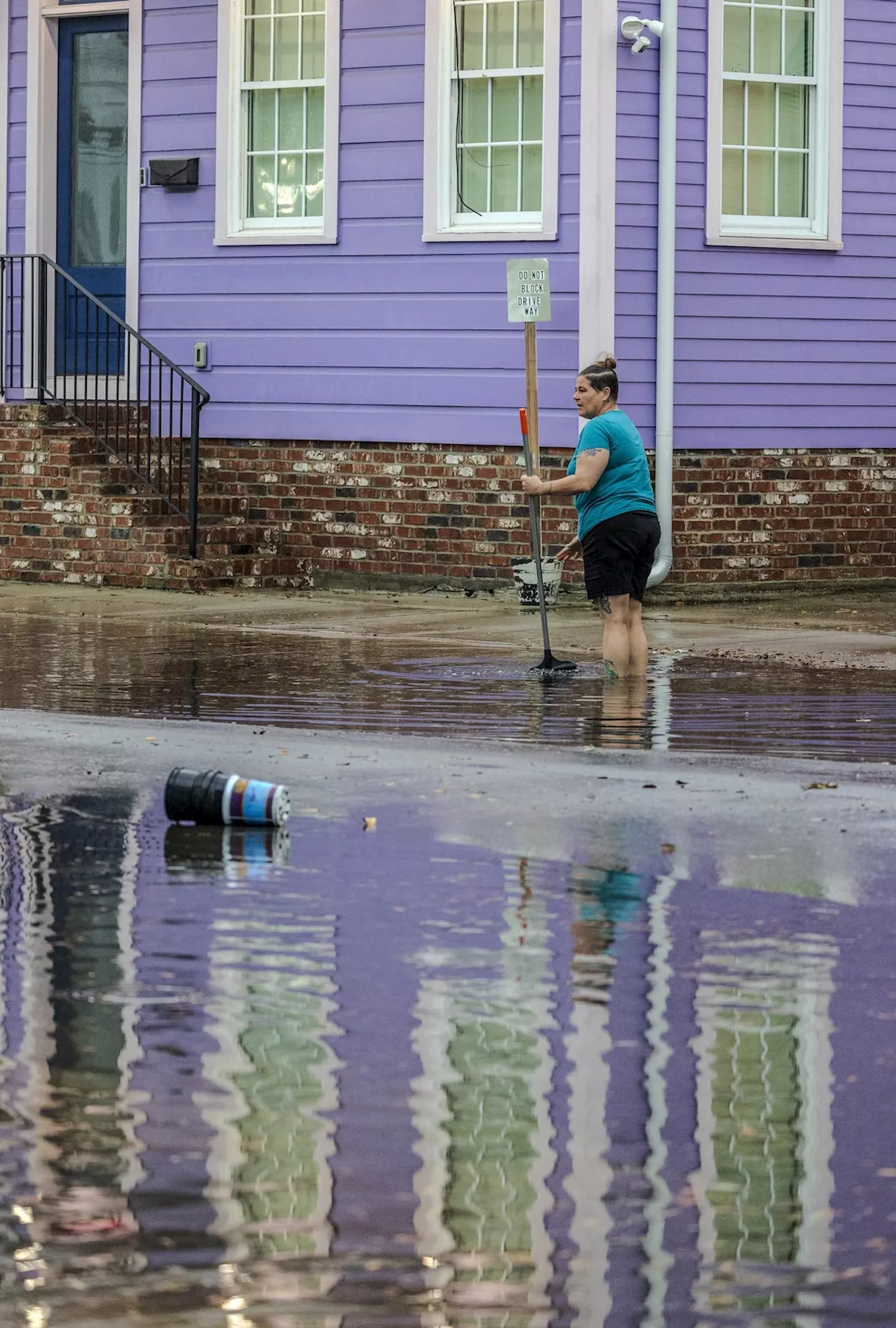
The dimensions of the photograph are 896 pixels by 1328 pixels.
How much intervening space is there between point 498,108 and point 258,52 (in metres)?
2.16

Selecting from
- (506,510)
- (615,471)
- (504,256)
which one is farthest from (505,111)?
(615,471)

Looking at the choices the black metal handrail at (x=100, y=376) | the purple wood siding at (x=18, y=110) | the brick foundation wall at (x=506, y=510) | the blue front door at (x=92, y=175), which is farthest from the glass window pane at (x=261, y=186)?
the purple wood siding at (x=18, y=110)

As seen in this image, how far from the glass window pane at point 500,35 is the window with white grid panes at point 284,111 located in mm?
1391

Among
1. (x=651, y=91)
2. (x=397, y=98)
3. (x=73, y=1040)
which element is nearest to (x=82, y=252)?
(x=397, y=98)

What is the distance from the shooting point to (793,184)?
17.6 metres

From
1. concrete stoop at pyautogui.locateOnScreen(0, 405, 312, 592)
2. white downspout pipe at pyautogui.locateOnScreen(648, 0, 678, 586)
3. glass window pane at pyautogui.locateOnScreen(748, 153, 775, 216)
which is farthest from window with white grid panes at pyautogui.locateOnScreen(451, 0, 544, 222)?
concrete stoop at pyautogui.locateOnScreen(0, 405, 312, 592)

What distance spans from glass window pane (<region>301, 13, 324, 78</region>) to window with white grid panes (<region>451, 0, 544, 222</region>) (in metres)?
1.20

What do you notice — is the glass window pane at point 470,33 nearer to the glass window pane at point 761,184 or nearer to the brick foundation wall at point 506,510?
the glass window pane at point 761,184

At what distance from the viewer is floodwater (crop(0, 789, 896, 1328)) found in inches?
149

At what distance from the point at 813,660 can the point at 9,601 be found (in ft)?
19.2

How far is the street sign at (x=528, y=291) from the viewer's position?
13.9m

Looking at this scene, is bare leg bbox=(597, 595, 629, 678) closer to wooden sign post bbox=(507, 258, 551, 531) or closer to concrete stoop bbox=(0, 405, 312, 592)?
wooden sign post bbox=(507, 258, 551, 531)

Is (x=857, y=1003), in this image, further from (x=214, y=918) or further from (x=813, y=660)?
(x=813, y=660)

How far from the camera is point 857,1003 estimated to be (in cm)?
551
